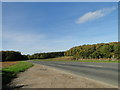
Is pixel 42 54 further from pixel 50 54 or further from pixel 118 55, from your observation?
pixel 118 55

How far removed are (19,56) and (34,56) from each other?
82.7 ft

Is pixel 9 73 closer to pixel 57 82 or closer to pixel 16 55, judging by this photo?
pixel 57 82

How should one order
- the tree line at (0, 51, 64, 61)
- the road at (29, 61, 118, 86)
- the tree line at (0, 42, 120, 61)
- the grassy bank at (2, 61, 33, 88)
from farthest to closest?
the tree line at (0, 51, 64, 61) → the tree line at (0, 42, 120, 61) → the grassy bank at (2, 61, 33, 88) → the road at (29, 61, 118, 86)

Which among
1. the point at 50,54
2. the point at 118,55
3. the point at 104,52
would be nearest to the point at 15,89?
the point at 118,55

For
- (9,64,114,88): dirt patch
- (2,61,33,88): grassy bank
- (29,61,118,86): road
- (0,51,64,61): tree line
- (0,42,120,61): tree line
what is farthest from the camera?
(0,51,64,61): tree line

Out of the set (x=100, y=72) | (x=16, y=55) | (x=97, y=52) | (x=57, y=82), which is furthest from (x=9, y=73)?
(x=16, y=55)

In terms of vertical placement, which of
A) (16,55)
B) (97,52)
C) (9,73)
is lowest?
(16,55)

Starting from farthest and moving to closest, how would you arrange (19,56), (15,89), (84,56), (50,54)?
(50,54), (19,56), (84,56), (15,89)

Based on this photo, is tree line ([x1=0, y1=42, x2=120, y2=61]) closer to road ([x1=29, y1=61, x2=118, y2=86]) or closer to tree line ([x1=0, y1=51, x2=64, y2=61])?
tree line ([x1=0, y1=51, x2=64, y2=61])

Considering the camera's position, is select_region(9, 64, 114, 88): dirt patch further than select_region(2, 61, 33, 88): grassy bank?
No

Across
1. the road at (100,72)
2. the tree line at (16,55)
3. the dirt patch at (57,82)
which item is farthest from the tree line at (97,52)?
the dirt patch at (57,82)

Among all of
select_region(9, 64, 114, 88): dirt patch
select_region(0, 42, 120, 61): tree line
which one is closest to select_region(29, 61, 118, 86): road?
select_region(9, 64, 114, 88): dirt patch

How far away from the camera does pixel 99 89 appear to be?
6.64m

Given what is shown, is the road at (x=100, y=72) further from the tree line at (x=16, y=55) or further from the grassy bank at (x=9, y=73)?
the tree line at (x=16, y=55)
